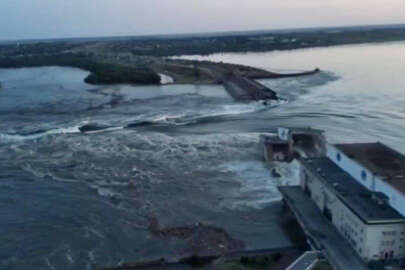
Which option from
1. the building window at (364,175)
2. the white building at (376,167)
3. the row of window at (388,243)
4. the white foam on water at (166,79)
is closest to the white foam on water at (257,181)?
Result: the white building at (376,167)

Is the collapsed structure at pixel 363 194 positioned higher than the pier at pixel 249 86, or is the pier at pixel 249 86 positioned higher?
the pier at pixel 249 86

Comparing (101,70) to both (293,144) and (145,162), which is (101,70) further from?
(293,144)

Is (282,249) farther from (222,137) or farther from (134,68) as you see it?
(134,68)

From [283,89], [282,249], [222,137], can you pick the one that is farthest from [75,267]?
[283,89]

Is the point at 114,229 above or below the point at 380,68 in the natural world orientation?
below

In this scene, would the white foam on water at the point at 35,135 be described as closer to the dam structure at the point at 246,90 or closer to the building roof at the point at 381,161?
the dam structure at the point at 246,90

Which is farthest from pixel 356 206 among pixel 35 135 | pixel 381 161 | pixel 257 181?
pixel 35 135

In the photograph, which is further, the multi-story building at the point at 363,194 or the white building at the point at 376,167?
the white building at the point at 376,167
